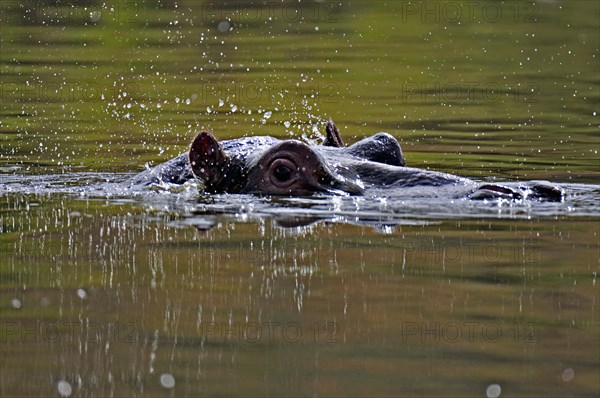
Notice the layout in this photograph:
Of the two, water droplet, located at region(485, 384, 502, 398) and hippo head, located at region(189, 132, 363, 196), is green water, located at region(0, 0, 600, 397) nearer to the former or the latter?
water droplet, located at region(485, 384, 502, 398)

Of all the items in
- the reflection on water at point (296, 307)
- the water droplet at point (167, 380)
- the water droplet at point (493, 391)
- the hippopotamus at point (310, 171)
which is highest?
the hippopotamus at point (310, 171)

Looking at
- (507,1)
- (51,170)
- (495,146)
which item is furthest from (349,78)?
(507,1)

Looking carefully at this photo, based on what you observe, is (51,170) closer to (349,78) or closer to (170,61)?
(349,78)

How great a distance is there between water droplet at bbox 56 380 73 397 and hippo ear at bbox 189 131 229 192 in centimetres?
382

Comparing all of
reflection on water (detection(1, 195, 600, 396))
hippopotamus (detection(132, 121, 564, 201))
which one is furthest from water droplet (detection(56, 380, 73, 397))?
hippopotamus (detection(132, 121, 564, 201))

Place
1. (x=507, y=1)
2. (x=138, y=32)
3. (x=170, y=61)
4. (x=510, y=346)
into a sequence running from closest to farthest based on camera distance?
(x=510, y=346) → (x=170, y=61) → (x=138, y=32) → (x=507, y=1)

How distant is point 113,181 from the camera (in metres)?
11.8

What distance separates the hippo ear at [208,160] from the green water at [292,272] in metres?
0.34

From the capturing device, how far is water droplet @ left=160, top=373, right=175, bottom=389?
600 cm

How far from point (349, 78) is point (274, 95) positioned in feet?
8.82

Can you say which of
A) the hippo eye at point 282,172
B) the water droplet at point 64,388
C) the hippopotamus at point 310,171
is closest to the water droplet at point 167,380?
the water droplet at point 64,388

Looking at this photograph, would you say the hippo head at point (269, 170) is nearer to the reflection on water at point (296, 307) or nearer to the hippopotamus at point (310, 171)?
the hippopotamus at point (310, 171)

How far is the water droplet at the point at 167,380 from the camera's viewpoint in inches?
236

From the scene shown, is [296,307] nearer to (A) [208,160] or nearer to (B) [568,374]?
(B) [568,374]
